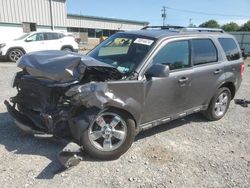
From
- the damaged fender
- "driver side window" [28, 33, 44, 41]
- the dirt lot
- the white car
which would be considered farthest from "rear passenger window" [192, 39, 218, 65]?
"driver side window" [28, 33, 44, 41]

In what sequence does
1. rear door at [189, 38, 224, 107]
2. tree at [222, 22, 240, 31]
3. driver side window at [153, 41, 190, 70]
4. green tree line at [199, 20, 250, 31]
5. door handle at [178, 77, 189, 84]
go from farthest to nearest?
1. tree at [222, 22, 240, 31]
2. green tree line at [199, 20, 250, 31]
3. rear door at [189, 38, 224, 107]
4. door handle at [178, 77, 189, 84]
5. driver side window at [153, 41, 190, 70]

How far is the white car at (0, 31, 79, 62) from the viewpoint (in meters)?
14.7

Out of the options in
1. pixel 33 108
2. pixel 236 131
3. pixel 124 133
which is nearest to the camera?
pixel 124 133

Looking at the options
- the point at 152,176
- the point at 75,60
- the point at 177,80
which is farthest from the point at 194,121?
the point at 75,60

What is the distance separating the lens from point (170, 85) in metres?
4.63

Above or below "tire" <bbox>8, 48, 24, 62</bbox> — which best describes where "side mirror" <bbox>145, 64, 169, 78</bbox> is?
above

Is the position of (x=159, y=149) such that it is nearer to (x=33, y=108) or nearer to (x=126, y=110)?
(x=126, y=110)

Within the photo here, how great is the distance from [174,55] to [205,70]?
845 millimetres

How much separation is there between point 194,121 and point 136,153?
2.06m

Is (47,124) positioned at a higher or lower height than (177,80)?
lower

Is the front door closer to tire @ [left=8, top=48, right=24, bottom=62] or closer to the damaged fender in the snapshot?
the damaged fender

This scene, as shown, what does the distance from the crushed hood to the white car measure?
1132cm

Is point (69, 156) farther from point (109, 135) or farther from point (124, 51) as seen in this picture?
point (124, 51)

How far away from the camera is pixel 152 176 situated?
150 inches
